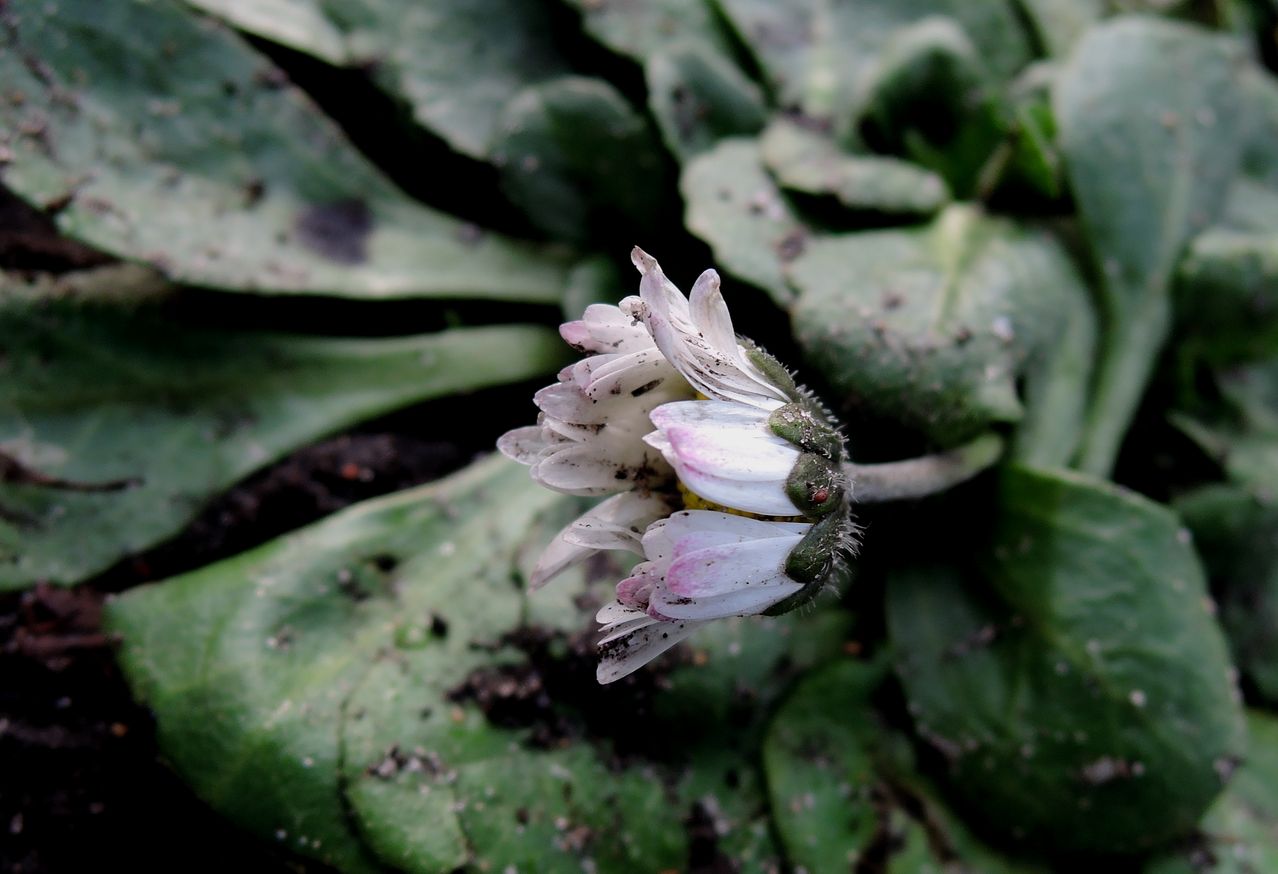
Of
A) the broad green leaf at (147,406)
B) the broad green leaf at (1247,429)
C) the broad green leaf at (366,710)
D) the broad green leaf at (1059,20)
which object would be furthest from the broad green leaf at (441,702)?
the broad green leaf at (1059,20)

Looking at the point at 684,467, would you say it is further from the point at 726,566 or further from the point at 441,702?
the point at 441,702

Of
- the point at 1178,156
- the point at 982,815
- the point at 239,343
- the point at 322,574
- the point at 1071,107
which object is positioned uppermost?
the point at 1071,107

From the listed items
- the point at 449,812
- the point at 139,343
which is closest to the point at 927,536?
the point at 449,812

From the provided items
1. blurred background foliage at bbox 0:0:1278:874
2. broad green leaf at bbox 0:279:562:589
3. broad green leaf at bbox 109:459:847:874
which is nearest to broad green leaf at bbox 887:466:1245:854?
blurred background foliage at bbox 0:0:1278:874

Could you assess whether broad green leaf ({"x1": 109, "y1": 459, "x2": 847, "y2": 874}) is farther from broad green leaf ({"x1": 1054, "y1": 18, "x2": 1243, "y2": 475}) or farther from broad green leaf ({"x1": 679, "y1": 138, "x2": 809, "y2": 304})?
broad green leaf ({"x1": 1054, "y1": 18, "x2": 1243, "y2": 475})

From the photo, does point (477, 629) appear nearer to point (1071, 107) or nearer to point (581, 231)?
point (581, 231)

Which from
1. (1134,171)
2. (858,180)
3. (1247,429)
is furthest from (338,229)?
(1247,429)

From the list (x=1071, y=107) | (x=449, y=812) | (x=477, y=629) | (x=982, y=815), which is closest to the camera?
(x=449, y=812)
